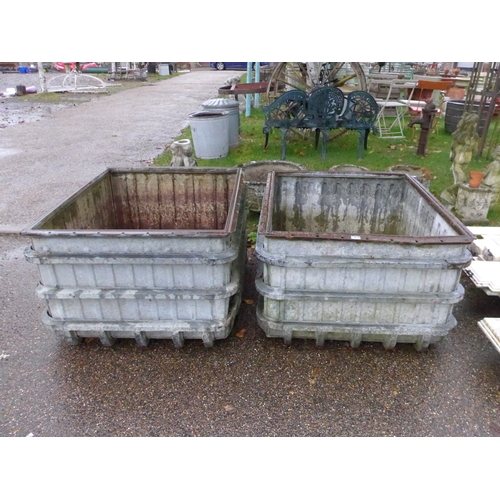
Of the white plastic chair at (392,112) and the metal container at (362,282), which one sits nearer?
the metal container at (362,282)

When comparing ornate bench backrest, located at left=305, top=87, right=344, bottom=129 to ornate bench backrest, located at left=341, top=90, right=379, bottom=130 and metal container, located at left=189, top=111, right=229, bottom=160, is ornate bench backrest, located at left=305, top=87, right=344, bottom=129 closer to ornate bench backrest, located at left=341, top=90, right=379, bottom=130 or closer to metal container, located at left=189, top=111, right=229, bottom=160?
ornate bench backrest, located at left=341, top=90, right=379, bottom=130

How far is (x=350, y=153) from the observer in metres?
9.38

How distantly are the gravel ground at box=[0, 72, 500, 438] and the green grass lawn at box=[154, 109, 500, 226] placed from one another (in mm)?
4510

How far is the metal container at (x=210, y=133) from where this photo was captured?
27.8 ft

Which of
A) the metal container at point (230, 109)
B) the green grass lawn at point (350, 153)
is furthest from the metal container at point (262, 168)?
the metal container at point (230, 109)

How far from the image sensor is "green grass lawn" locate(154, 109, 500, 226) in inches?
330

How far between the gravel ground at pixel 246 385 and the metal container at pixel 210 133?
5.21 m

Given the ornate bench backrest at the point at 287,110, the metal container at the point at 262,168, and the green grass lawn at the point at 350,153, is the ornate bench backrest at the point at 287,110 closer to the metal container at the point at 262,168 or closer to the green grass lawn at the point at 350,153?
the green grass lawn at the point at 350,153

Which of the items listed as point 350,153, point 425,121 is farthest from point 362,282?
point 350,153

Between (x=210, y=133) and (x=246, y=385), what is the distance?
6555mm

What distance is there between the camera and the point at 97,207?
432cm

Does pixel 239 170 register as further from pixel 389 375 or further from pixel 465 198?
pixel 465 198

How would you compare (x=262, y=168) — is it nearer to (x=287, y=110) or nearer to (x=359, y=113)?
(x=287, y=110)

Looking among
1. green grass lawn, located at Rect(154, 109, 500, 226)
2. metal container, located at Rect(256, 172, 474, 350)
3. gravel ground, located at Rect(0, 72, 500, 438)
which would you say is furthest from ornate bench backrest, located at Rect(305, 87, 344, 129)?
gravel ground, located at Rect(0, 72, 500, 438)
